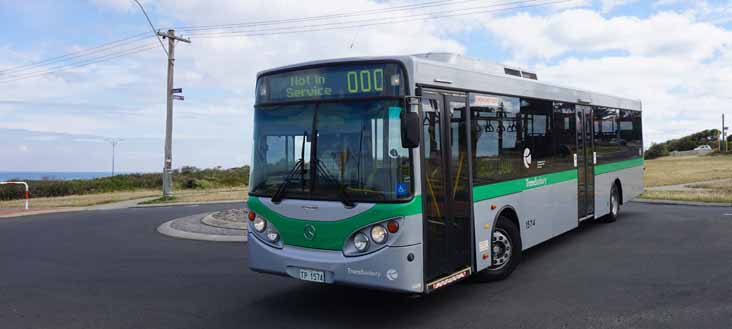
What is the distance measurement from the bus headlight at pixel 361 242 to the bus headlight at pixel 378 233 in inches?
3.6

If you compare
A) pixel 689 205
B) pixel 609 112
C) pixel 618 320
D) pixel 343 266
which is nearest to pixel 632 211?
pixel 689 205

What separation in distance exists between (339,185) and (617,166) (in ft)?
30.2

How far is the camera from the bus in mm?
5734

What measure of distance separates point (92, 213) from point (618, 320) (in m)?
18.7

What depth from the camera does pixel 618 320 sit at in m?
5.79

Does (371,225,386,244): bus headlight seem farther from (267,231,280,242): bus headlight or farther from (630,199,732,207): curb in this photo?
(630,199,732,207): curb

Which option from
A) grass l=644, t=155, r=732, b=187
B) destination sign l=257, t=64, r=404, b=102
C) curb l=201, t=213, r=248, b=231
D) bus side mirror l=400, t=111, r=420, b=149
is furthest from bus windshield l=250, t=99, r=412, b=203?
grass l=644, t=155, r=732, b=187

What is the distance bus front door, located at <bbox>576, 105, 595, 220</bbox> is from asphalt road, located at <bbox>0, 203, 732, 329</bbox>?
661 millimetres

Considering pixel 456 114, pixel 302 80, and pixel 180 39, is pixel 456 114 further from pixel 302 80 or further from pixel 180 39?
pixel 180 39

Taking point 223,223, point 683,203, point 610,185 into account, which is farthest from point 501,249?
point 683,203

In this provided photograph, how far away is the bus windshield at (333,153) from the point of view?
18.8ft

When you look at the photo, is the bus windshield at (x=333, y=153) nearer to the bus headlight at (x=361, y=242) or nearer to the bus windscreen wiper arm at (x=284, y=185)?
the bus windscreen wiper arm at (x=284, y=185)

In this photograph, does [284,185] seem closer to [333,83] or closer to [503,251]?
[333,83]

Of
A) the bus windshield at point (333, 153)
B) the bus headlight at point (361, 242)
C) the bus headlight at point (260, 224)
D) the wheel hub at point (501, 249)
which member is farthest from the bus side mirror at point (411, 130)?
the wheel hub at point (501, 249)
